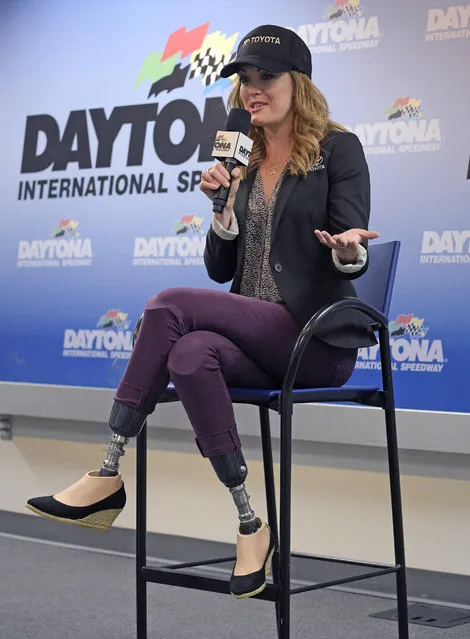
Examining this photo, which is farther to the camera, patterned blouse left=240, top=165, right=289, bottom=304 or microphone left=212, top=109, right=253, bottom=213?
patterned blouse left=240, top=165, right=289, bottom=304

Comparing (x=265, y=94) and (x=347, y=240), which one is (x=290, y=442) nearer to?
(x=347, y=240)

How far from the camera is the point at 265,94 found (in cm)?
211

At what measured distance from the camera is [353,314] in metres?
2.06

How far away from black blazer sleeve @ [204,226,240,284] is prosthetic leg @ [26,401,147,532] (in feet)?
1.39

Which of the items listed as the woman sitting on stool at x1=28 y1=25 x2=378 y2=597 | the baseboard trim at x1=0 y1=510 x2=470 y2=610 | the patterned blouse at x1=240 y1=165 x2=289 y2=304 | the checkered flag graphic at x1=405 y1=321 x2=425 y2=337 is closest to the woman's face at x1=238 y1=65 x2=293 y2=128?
the woman sitting on stool at x1=28 y1=25 x2=378 y2=597

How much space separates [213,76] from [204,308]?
1.71 m

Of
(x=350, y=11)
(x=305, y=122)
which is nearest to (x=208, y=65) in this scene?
(x=350, y=11)

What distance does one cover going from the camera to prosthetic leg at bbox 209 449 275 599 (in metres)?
1.81

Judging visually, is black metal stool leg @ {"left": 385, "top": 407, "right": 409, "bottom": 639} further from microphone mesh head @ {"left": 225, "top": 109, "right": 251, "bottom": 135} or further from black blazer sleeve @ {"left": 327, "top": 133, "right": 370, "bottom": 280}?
microphone mesh head @ {"left": 225, "top": 109, "right": 251, "bottom": 135}

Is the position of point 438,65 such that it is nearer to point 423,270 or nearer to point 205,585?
point 423,270

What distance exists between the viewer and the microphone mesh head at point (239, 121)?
203 centimetres

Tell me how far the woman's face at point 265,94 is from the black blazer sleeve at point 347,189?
136 millimetres

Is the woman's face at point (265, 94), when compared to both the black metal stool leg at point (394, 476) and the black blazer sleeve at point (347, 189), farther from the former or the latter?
Result: the black metal stool leg at point (394, 476)

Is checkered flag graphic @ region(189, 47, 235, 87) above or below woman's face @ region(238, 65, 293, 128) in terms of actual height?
above
